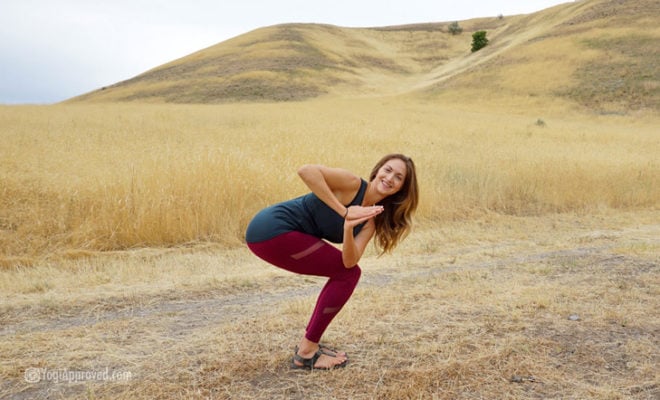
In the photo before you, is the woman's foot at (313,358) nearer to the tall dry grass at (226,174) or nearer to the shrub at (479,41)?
the tall dry grass at (226,174)

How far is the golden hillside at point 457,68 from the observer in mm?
38156

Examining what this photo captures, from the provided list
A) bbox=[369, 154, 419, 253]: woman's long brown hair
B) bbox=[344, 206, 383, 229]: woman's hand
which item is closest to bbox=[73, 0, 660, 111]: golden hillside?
bbox=[369, 154, 419, 253]: woman's long brown hair

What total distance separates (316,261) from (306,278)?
120 inches

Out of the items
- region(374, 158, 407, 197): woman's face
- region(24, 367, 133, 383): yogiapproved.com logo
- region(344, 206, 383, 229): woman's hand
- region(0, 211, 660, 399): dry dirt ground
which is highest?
region(374, 158, 407, 197): woman's face

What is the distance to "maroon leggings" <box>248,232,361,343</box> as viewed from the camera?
361cm

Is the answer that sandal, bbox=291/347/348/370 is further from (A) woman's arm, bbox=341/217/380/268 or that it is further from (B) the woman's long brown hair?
(B) the woman's long brown hair

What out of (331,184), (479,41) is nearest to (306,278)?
(331,184)

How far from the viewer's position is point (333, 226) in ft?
12.1

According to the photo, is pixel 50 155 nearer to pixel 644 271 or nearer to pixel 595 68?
pixel 644 271

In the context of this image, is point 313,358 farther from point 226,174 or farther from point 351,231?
point 226,174

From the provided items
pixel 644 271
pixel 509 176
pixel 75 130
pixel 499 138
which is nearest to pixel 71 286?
pixel 644 271

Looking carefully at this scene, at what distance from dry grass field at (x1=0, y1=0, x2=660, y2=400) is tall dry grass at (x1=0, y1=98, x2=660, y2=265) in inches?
2.0

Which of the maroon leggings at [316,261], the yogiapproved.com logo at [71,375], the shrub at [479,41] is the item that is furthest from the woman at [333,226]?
the shrub at [479,41]

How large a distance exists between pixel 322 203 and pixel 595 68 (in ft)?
141
